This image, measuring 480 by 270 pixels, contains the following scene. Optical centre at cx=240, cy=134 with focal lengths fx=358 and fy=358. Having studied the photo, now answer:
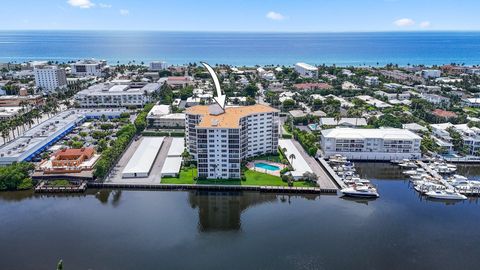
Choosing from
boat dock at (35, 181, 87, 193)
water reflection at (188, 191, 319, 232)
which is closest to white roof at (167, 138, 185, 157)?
water reflection at (188, 191, 319, 232)

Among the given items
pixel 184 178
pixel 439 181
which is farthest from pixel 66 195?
pixel 439 181

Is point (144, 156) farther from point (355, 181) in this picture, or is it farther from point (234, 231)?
point (355, 181)

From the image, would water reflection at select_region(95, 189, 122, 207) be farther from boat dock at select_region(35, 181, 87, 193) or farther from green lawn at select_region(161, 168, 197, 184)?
green lawn at select_region(161, 168, 197, 184)

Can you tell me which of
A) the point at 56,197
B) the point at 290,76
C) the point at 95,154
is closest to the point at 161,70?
the point at 290,76

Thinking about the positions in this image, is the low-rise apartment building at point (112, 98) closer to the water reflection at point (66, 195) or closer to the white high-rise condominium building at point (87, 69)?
the white high-rise condominium building at point (87, 69)

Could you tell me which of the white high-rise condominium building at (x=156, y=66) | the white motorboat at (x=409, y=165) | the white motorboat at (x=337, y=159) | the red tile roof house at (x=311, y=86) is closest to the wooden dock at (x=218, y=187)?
the white motorboat at (x=337, y=159)

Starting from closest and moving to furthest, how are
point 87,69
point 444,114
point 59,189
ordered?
point 59,189 < point 444,114 < point 87,69

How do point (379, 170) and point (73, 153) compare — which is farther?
point (379, 170)

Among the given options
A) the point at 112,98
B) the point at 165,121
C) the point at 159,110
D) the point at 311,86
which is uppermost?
the point at 311,86
